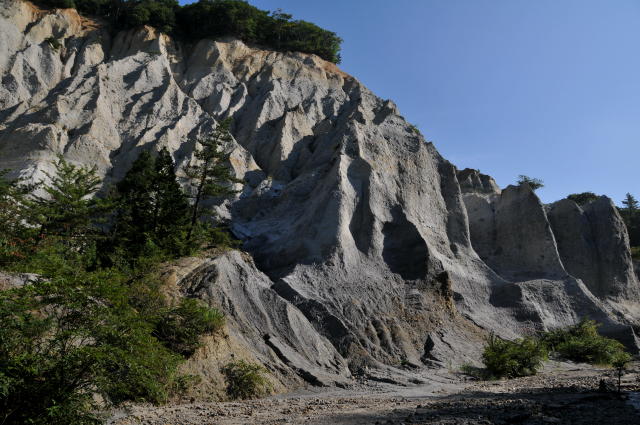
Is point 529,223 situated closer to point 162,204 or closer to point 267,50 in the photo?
point 162,204

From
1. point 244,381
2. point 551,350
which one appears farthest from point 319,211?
point 551,350

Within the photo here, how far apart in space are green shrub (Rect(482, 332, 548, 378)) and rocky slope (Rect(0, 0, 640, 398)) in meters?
1.92

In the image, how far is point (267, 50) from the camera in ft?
161

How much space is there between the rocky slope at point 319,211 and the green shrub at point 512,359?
1.92 meters

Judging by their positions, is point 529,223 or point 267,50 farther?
point 267,50

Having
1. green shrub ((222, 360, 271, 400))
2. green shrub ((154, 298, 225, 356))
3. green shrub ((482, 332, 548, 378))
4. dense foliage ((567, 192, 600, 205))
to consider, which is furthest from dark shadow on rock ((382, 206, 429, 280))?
dense foliage ((567, 192, 600, 205))

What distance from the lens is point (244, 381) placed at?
1159cm

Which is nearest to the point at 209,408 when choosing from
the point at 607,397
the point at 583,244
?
the point at 607,397

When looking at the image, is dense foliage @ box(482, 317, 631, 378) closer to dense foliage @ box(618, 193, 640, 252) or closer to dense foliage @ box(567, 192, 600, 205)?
dense foliage @ box(618, 193, 640, 252)

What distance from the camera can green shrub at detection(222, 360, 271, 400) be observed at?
451 inches

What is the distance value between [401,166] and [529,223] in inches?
382

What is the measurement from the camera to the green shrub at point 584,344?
1975 cm

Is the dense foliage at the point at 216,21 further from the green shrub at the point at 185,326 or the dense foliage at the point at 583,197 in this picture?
the green shrub at the point at 185,326

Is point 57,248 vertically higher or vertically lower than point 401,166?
lower
